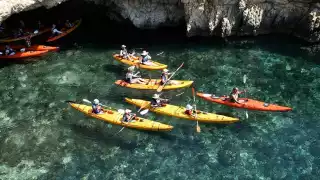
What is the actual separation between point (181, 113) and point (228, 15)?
32.1 ft

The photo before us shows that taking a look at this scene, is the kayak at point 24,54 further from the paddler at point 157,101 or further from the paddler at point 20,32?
the paddler at point 157,101

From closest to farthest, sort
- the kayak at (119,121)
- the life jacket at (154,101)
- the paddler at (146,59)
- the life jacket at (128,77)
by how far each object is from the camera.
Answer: the kayak at (119,121)
the life jacket at (154,101)
the life jacket at (128,77)
the paddler at (146,59)

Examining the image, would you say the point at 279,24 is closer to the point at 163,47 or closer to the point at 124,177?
the point at 163,47

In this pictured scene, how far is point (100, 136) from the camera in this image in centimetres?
2158

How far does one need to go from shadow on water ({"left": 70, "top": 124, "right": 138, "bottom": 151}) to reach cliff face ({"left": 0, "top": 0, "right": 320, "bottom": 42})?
31.6 feet

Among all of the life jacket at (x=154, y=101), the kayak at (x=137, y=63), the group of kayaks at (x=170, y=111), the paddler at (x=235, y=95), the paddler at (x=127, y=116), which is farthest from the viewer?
the kayak at (x=137, y=63)

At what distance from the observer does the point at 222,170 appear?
19.2 meters

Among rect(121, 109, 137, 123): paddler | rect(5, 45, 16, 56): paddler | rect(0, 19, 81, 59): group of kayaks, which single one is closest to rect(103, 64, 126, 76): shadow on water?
rect(0, 19, 81, 59): group of kayaks

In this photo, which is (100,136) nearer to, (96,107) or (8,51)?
(96,107)

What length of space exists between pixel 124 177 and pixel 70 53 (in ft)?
43.1

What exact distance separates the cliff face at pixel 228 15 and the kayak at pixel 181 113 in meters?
8.39

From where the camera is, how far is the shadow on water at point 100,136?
2092 cm

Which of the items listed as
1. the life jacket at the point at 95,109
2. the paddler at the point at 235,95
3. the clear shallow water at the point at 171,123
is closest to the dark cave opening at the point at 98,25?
the clear shallow water at the point at 171,123

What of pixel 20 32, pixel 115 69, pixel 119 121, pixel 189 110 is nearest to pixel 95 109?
pixel 119 121
